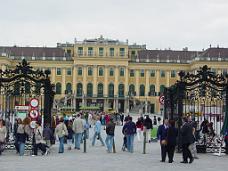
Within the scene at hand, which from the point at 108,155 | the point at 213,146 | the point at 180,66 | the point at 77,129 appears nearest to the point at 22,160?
the point at 108,155

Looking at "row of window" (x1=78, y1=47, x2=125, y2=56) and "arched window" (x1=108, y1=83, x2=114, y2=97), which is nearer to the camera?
"row of window" (x1=78, y1=47, x2=125, y2=56)

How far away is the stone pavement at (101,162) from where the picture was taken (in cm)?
1602

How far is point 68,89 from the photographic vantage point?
331 feet

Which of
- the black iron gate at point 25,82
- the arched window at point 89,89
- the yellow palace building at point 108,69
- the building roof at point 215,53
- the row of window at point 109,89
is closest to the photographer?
the black iron gate at point 25,82

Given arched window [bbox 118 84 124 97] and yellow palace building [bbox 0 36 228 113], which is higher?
yellow palace building [bbox 0 36 228 113]

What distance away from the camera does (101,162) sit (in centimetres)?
1747

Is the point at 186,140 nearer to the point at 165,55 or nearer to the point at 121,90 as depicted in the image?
the point at 121,90

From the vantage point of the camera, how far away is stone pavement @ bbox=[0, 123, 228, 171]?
1602cm

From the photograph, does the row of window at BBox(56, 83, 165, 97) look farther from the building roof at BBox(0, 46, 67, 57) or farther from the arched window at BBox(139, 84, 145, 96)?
the building roof at BBox(0, 46, 67, 57)

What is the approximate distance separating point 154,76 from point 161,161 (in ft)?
275

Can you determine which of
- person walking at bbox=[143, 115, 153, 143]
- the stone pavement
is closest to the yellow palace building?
person walking at bbox=[143, 115, 153, 143]

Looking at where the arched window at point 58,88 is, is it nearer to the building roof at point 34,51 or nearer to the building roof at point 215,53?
the building roof at point 34,51

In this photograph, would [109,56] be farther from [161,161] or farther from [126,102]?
[161,161]

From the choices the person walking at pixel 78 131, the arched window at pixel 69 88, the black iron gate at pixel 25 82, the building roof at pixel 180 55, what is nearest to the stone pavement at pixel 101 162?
the person walking at pixel 78 131
